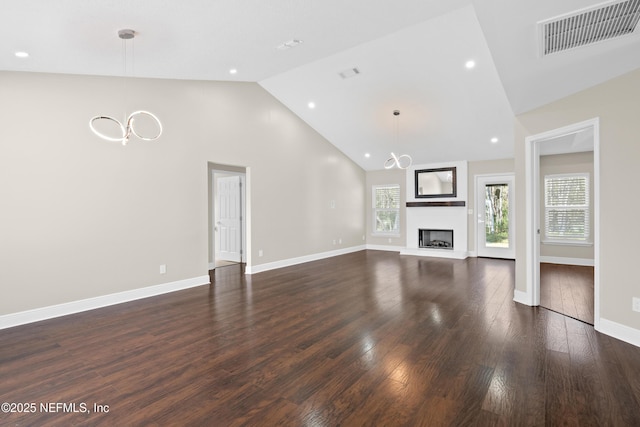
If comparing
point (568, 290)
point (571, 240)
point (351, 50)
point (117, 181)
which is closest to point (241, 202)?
point (117, 181)

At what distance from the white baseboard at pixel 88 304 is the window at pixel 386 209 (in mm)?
6185

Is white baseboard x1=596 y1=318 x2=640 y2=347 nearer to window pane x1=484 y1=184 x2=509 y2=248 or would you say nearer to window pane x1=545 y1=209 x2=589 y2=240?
window pane x1=545 y1=209 x2=589 y2=240

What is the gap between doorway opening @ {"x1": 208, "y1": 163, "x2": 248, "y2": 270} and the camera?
23.8ft

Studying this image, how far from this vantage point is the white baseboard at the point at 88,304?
3.55 meters

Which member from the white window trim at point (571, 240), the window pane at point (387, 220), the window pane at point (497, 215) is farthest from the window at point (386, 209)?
the white window trim at point (571, 240)

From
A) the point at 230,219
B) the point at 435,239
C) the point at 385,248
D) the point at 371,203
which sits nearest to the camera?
the point at 230,219

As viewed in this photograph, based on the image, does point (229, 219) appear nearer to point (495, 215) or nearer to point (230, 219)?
point (230, 219)

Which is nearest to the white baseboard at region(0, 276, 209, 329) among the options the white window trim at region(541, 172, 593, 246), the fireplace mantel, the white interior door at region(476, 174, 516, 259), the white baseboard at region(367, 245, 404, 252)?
the white baseboard at region(367, 245, 404, 252)

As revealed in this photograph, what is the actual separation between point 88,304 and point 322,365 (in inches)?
133

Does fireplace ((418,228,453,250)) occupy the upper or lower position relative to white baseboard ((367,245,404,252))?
upper

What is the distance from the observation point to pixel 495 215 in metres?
8.12

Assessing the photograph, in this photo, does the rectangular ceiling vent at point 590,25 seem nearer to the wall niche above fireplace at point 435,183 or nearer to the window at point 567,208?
the window at point 567,208

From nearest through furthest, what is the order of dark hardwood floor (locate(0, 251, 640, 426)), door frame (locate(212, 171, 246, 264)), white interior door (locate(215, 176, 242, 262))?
dark hardwood floor (locate(0, 251, 640, 426)) → door frame (locate(212, 171, 246, 264)) → white interior door (locate(215, 176, 242, 262))

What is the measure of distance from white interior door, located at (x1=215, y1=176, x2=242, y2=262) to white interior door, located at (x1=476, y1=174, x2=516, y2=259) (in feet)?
20.1
